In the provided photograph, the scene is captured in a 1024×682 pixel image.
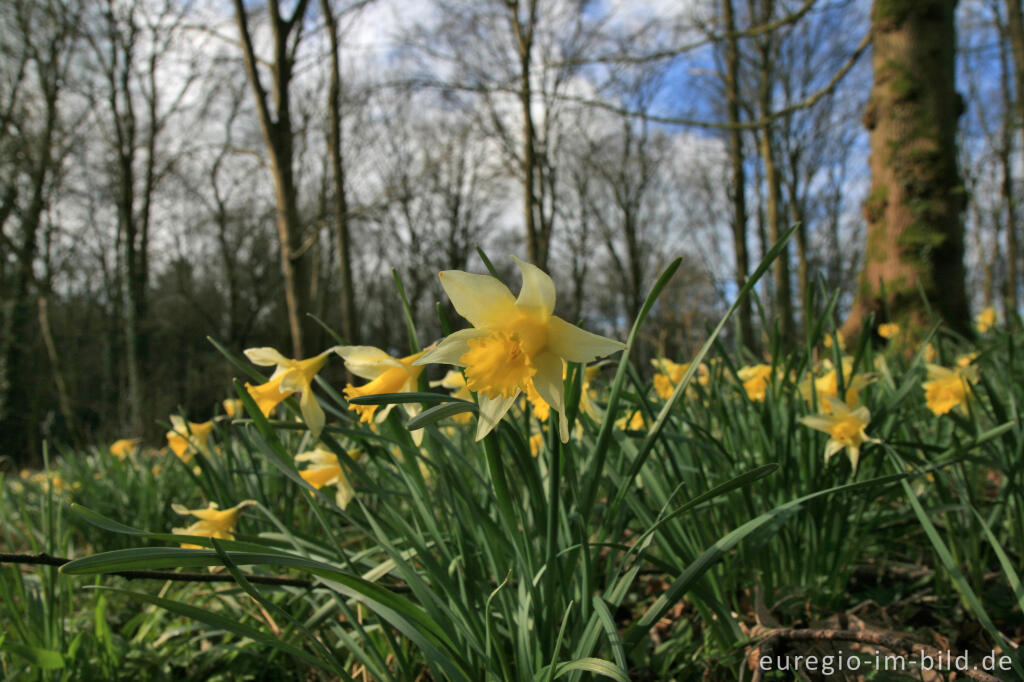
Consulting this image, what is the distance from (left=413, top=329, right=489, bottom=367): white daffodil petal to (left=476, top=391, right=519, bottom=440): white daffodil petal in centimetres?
6

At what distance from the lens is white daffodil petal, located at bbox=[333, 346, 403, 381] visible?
899 mm

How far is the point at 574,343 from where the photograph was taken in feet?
2.48

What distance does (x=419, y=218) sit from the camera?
21.8 m

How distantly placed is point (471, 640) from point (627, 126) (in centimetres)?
1969

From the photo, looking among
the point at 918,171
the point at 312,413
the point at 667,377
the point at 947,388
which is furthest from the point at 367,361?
the point at 918,171

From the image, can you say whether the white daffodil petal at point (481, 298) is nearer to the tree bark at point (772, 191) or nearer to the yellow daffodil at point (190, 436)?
the yellow daffodil at point (190, 436)

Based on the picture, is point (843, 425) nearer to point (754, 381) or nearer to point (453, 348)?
point (754, 381)

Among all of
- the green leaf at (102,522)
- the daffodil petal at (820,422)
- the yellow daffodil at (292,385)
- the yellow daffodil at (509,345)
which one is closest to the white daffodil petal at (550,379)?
the yellow daffodil at (509,345)

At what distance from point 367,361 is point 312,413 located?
0.50 feet

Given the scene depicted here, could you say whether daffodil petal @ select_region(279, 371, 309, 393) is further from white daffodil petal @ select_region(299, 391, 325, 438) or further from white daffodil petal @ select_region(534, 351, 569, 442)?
white daffodil petal @ select_region(534, 351, 569, 442)

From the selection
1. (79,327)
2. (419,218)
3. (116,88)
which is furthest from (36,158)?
(419,218)

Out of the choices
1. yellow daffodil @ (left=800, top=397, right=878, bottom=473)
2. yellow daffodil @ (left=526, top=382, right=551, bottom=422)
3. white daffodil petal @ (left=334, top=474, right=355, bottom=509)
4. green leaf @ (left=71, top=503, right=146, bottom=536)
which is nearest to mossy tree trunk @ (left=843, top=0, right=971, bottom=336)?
yellow daffodil @ (left=800, top=397, right=878, bottom=473)

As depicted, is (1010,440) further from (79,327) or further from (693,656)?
(79,327)

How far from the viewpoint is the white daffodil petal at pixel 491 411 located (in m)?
0.76
